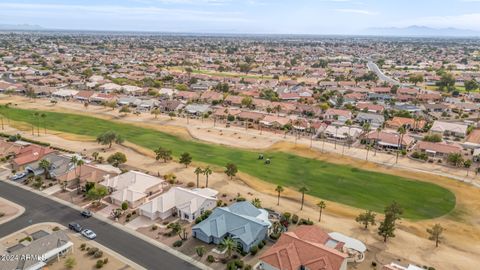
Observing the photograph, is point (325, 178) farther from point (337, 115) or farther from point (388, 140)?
point (337, 115)

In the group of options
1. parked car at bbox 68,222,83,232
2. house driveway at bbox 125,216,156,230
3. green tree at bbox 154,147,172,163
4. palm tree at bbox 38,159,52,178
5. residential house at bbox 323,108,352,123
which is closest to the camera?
parked car at bbox 68,222,83,232

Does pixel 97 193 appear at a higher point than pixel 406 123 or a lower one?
lower

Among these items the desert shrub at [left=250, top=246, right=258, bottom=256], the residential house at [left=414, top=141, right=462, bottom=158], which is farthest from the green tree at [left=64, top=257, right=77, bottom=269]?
the residential house at [left=414, top=141, right=462, bottom=158]

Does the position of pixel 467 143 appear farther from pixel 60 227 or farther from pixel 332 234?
pixel 60 227

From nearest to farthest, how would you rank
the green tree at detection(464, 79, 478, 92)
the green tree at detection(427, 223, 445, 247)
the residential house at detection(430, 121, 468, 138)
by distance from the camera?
the green tree at detection(427, 223, 445, 247)
the residential house at detection(430, 121, 468, 138)
the green tree at detection(464, 79, 478, 92)

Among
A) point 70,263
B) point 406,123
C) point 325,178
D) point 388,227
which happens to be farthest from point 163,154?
point 406,123

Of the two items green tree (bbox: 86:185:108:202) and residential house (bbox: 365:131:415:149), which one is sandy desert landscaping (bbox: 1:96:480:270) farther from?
green tree (bbox: 86:185:108:202)

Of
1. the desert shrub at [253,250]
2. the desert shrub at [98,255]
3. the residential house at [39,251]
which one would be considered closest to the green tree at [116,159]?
the residential house at [39,251]
